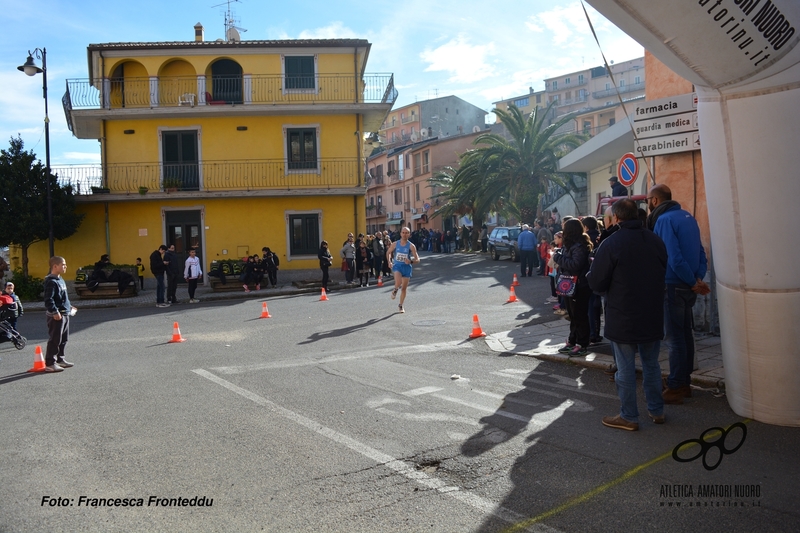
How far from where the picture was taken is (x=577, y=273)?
27.0 feet

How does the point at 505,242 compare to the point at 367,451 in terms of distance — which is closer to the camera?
the point at 367,451

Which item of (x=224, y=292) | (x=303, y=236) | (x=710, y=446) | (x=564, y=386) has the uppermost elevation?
(x=303, y=236)

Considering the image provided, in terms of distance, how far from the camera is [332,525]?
3854 millimetres

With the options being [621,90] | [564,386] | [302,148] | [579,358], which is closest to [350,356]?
[579,358]

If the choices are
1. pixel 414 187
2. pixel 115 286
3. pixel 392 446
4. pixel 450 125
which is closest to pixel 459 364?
pixel 392 446

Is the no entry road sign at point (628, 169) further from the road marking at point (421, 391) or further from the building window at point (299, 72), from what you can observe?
the building window at point (299, 72)

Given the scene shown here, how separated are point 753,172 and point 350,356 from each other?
233 inches

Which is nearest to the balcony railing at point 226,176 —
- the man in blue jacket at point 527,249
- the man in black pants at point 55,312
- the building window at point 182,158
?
the building window at point 182,158

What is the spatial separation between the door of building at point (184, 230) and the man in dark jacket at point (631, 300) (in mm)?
24470

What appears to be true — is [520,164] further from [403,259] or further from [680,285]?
[680,285]

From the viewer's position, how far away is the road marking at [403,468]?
3.97 m

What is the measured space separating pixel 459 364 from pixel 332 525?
5.02 meters

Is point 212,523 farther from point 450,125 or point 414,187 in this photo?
point 450,125

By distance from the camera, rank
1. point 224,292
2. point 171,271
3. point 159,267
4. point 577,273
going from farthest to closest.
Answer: point 224,292, point 171,271, point 159,267, point 577,273
